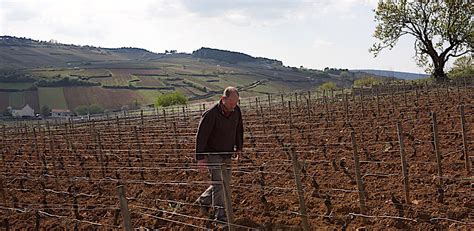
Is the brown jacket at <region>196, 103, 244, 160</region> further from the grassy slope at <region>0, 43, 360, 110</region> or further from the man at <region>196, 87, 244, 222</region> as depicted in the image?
the grassy slope at <region>0, 43, 360, 110</region>

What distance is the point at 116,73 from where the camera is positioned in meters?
82.9

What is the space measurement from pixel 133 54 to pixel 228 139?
16146 centimetres

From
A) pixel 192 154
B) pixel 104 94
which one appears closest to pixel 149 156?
pixel 192 154

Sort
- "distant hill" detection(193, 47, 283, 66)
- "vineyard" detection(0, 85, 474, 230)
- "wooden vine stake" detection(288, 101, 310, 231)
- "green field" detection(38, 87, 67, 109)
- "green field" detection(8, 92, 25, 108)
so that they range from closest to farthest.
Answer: "wooden vine stake" detection(288, 101, 310, 231) < "vineyard" detection(0, 85, 474, 230) < "green field" detection(8, 92, 25, 108) < "green field" detection(38, 87, 67, 109) < "distant hill" detection(193, 47, 283, 66)

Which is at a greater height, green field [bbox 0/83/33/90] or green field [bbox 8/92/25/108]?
green field [bbox 0/83/33/90]

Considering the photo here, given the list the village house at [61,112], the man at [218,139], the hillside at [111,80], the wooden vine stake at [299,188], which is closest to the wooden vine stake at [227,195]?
the wooden vine stake at [299,188]

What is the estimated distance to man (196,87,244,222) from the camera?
617cm

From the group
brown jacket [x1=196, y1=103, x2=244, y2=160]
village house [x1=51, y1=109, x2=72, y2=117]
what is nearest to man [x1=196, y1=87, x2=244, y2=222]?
brown jacket [x1=196, y1=103, x2=244, y2=160]

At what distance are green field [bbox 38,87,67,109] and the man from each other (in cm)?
5850

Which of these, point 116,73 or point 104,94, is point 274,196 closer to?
point 104,94

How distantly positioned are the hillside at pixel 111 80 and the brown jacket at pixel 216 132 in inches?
2299

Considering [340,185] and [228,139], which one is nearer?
[228,139]

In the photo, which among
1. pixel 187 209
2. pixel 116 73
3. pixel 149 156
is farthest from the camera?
pixel 116 73

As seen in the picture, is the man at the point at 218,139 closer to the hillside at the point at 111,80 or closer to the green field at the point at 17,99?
the hillside at the point at 111,80
